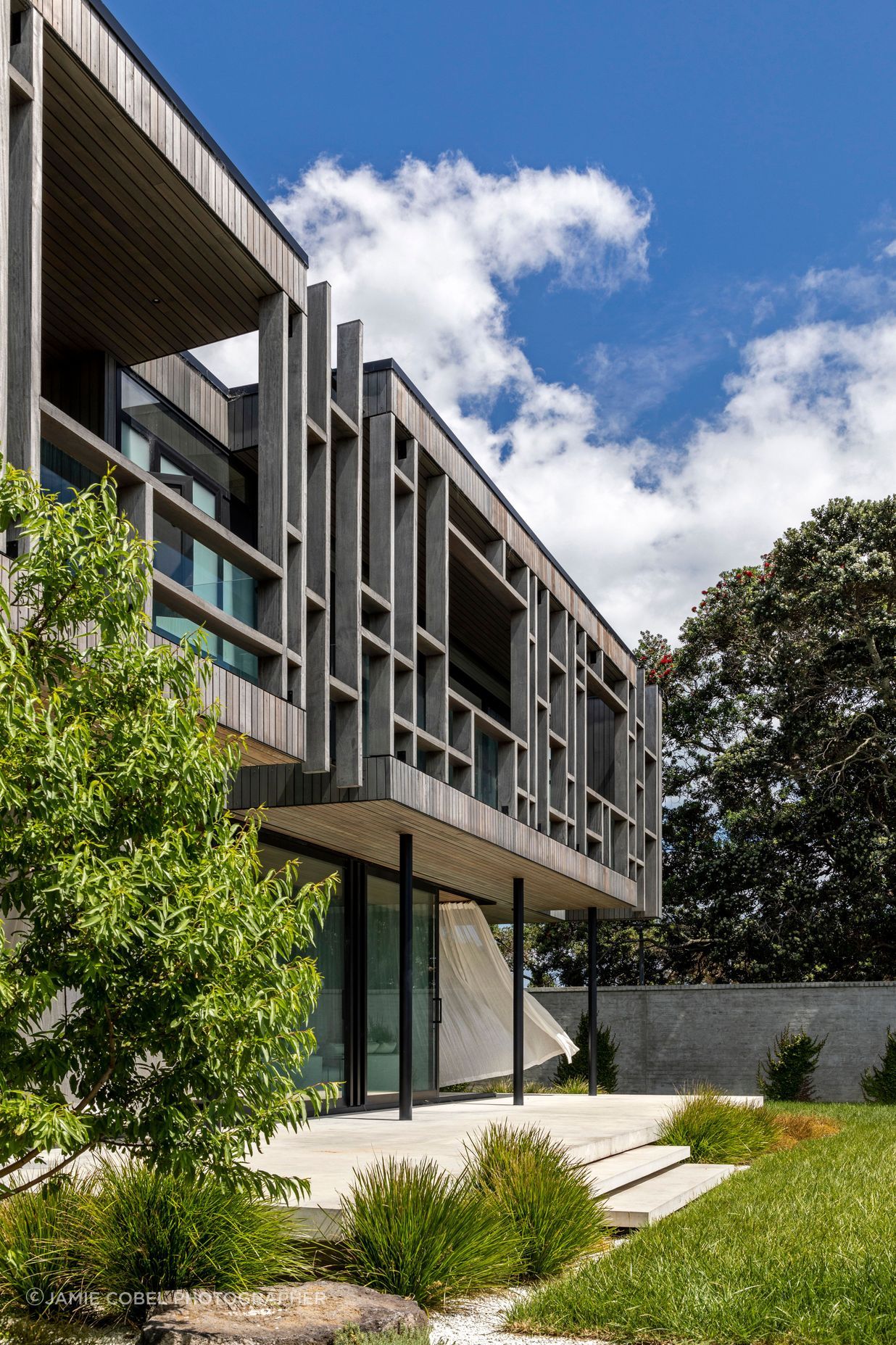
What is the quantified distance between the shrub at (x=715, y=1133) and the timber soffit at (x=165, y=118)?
9.49 meters

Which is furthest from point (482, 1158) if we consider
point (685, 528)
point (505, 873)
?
point (685, 528)

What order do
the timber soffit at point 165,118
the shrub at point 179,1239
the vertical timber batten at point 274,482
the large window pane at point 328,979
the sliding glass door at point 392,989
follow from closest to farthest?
the shrub at point 179,1239 < the timber soffit at point 165,118 < the vertical timber batten at point 274,482 < the large window pane at point 328,979 < the sliding glass door at point 392,989

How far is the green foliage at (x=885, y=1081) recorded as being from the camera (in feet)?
76.3

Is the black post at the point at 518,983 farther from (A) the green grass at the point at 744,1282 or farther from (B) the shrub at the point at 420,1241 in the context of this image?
(B) the shrub at the point at 420,1241

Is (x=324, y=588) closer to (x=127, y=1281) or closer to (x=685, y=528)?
(x=127, y=1281)

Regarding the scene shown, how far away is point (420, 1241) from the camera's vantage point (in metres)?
7.15

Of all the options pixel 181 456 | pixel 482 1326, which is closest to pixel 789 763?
pixel 181 456

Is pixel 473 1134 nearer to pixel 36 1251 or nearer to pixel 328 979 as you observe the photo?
pixel 328 979

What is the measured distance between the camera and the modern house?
980 centimetres

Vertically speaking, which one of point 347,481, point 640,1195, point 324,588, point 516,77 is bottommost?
point 640,1195

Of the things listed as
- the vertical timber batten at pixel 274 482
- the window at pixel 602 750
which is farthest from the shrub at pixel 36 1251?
the window at pixel 602 750

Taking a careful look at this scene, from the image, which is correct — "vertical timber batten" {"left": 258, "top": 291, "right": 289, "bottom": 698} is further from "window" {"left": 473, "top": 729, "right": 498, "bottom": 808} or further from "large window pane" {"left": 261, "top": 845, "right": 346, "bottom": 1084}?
"window" {"left": 473, "top": 729, "right": 498, "bottom": 808}

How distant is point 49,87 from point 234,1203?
776 cm

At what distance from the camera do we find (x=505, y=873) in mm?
19188
